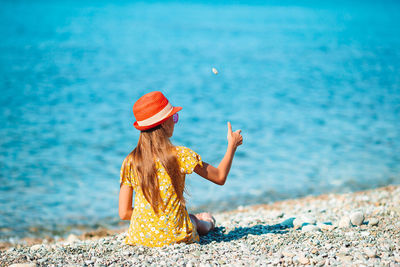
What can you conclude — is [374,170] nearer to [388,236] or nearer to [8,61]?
[388,236]

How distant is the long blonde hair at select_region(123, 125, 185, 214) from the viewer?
13.0ft

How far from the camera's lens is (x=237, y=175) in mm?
9648

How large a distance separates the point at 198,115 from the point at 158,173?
11.0 m

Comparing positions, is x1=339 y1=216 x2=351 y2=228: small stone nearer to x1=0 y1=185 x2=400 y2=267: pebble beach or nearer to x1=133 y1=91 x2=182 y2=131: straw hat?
x1=0 y1=185 x2=400 y2=267: pebble beach

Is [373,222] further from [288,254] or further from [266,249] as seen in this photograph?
[288,254]

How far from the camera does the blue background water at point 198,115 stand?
8.77 m

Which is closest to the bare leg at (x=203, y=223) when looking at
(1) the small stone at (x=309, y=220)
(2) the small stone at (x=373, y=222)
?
(1) the small stone at (x=309, y=220)

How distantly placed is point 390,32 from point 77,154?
124 ft

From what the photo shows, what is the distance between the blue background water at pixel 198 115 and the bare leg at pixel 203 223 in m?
0.27

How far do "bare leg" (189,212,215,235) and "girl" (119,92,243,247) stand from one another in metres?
0.48

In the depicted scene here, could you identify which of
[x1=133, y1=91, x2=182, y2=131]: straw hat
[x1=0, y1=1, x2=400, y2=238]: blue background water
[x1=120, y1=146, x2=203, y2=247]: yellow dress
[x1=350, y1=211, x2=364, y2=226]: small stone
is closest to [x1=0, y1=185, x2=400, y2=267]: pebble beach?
[x1=350, y1=211, x2=364, y2=226]: small stone

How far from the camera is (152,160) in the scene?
3.97m

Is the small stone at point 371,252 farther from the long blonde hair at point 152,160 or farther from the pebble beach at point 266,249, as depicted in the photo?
the long blonde hair at point 152,160

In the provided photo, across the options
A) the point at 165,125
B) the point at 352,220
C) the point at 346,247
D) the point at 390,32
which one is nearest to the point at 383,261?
the point at 346,247
